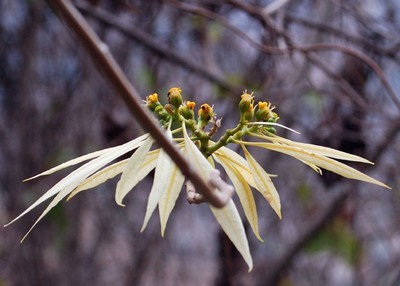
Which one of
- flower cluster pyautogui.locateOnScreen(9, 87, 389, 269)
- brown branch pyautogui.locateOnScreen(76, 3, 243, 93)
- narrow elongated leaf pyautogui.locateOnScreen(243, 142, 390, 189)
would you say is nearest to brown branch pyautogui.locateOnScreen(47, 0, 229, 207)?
flower cluster pyautogui.locateOnScreen(9, 87, 389, 269)

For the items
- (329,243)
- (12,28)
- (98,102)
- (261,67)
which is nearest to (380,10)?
(261,67)

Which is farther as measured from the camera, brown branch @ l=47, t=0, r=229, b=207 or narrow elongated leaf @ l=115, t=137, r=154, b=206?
narrow elongated leaf @ l=115, t=137, r=154, b=206

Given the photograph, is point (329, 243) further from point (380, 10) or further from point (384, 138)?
point (380, 10)

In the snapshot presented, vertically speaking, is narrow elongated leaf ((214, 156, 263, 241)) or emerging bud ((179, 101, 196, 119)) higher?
emerging bud ((179, 101, 196, 119))

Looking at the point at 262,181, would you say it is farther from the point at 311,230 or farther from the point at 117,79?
the point at 311,230

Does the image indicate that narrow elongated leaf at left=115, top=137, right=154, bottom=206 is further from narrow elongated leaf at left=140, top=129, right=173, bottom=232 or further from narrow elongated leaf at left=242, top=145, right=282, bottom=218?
narrow elongated leaf at left=242, top=145, right=282, bottom=218

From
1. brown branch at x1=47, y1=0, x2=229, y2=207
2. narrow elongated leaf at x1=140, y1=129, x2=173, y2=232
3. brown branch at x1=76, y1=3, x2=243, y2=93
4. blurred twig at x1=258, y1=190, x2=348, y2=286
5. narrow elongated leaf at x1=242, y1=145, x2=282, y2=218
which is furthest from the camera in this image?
blurred twig at x1=258, y1=190, x2=348, y2=286

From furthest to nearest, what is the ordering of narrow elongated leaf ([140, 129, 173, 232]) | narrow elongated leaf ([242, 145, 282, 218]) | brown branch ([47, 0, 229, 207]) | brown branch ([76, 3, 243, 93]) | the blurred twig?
the blurred twig → brown branch ([76, 3, 243, 93]) → narrow elongated leaf ([242, 145, 282, 218]) → narrow elongated leaf ([140, 129, 173, 232]) → brown branch ([47, 0, 229, 207])

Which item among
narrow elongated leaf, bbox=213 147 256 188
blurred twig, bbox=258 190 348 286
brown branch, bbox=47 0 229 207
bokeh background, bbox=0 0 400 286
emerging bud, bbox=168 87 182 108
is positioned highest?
brown branch, bbox=47 0 229 207
